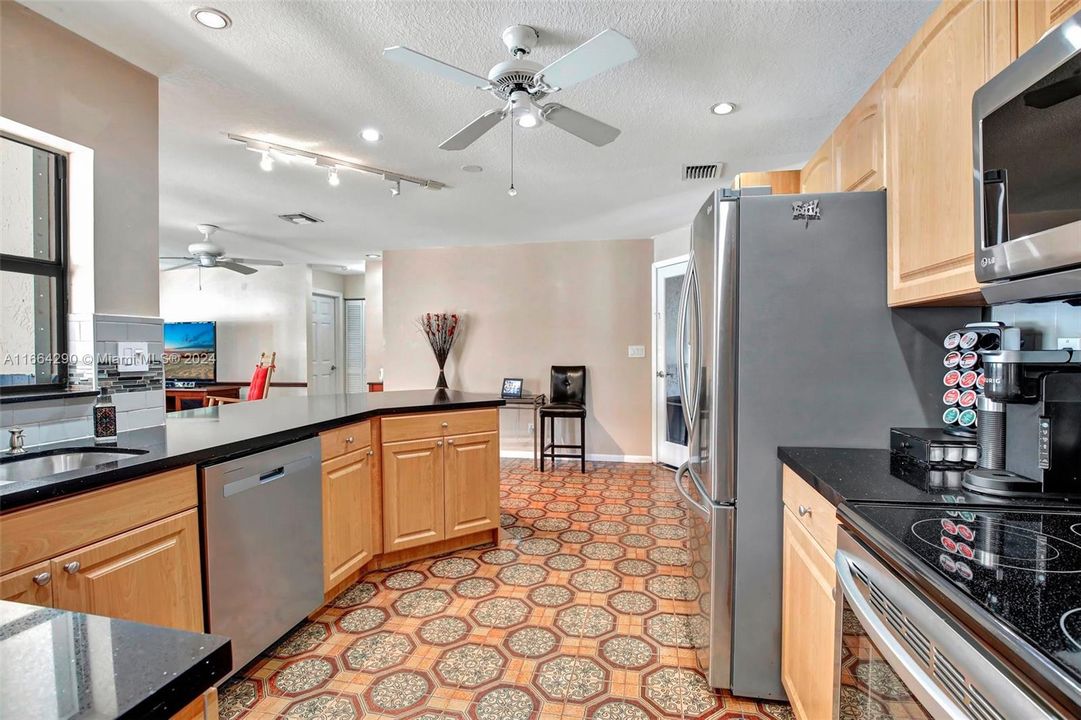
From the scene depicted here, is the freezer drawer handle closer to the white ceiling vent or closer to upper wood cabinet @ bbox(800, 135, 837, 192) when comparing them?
upper wood cabinet @ bbox(800, 135, 837, 192)

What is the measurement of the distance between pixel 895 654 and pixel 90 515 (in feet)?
6.08

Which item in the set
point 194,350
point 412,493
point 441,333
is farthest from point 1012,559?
point 194,350

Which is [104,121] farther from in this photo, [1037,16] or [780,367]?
[1037,16]

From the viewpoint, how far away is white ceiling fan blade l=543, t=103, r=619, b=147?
6.66 ft

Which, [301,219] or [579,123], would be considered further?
[301,219]

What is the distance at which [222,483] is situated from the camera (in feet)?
5.45

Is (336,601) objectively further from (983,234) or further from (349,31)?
(983,234)

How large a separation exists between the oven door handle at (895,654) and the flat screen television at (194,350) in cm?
797

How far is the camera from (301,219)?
442cm

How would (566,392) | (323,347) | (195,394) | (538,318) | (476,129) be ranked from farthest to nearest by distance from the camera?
(323,347), (195,394), (538,318), (566,392), (476,129)

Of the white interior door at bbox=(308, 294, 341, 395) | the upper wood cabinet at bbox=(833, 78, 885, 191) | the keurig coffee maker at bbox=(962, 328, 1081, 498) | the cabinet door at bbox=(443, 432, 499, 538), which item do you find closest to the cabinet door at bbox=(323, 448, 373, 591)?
the cabinet door at bbox=(443, 432, 499, 538)

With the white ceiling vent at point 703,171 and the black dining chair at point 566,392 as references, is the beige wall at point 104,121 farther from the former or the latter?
the black dining chair at point 566,392

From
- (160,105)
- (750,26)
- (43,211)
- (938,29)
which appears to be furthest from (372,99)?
(938,29)

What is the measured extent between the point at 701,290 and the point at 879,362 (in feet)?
2.01
